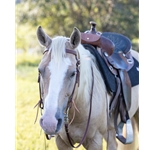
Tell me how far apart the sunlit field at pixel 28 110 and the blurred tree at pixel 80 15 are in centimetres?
118

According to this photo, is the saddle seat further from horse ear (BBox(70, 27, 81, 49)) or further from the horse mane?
horse ear (BBox(70, 27, 81, 49))

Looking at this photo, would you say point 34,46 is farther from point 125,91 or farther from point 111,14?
point 125,91

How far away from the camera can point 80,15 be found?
863 cm

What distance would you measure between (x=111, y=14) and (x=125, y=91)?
220 inches

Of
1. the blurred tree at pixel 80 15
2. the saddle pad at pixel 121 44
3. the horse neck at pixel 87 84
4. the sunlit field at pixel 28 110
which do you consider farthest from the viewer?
the blurred tree at pixel 80 15

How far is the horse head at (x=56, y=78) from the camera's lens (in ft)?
6.46

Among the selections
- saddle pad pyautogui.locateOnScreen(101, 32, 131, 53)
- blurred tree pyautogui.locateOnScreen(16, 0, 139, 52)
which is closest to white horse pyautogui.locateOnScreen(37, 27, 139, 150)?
saddle pad pyautogui.locateOnScreen(101, 32, 131, 53)

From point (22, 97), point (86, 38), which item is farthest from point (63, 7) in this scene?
point (86, 38)

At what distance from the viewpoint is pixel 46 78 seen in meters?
2.07

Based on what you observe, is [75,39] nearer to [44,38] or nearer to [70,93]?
[44,38]

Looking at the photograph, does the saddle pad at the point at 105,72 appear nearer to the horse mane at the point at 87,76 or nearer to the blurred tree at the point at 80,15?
the horse mane at the point at 87,76

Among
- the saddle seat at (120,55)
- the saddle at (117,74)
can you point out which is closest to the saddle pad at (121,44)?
the saddle seat at (120,55)

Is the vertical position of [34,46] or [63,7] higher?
[63,7]

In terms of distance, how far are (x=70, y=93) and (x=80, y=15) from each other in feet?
22.0
